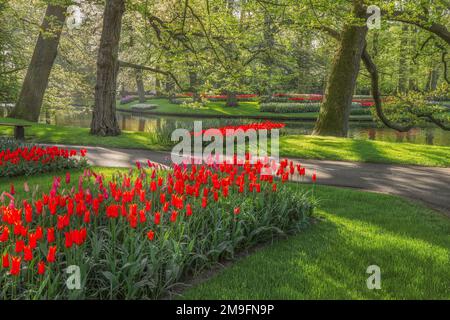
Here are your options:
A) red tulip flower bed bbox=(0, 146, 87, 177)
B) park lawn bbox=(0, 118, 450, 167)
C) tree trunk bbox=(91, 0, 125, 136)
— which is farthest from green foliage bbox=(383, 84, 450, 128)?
red tulip flower bed bbox=(0, 146, 87, 177)

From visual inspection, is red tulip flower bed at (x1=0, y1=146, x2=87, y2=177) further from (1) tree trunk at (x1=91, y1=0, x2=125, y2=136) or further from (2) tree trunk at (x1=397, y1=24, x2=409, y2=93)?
(2) tree trunk at (x1=397, y1=24, x2=409, y2=93)

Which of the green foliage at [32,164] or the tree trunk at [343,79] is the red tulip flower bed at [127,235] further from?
the tree trunk at [343,79]

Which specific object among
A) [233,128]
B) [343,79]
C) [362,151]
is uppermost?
[343,79]

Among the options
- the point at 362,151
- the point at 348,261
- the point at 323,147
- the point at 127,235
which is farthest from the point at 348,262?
the point at 323,147

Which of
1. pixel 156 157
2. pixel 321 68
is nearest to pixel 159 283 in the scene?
pixel 156 157

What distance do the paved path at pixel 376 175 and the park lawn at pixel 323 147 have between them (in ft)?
2.72

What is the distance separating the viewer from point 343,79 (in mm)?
17062

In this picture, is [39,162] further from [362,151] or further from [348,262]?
[362,151]

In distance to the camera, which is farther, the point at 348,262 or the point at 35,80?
the point at 35,80

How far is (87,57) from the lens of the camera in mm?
32531

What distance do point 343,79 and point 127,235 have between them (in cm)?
1459

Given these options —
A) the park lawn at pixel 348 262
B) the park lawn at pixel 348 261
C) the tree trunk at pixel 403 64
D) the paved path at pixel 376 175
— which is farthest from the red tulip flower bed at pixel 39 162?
the tree trunk at pixel 403 64

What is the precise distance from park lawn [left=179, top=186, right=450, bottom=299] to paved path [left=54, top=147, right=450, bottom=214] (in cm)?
170

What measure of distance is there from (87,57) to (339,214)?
97.3 ft
